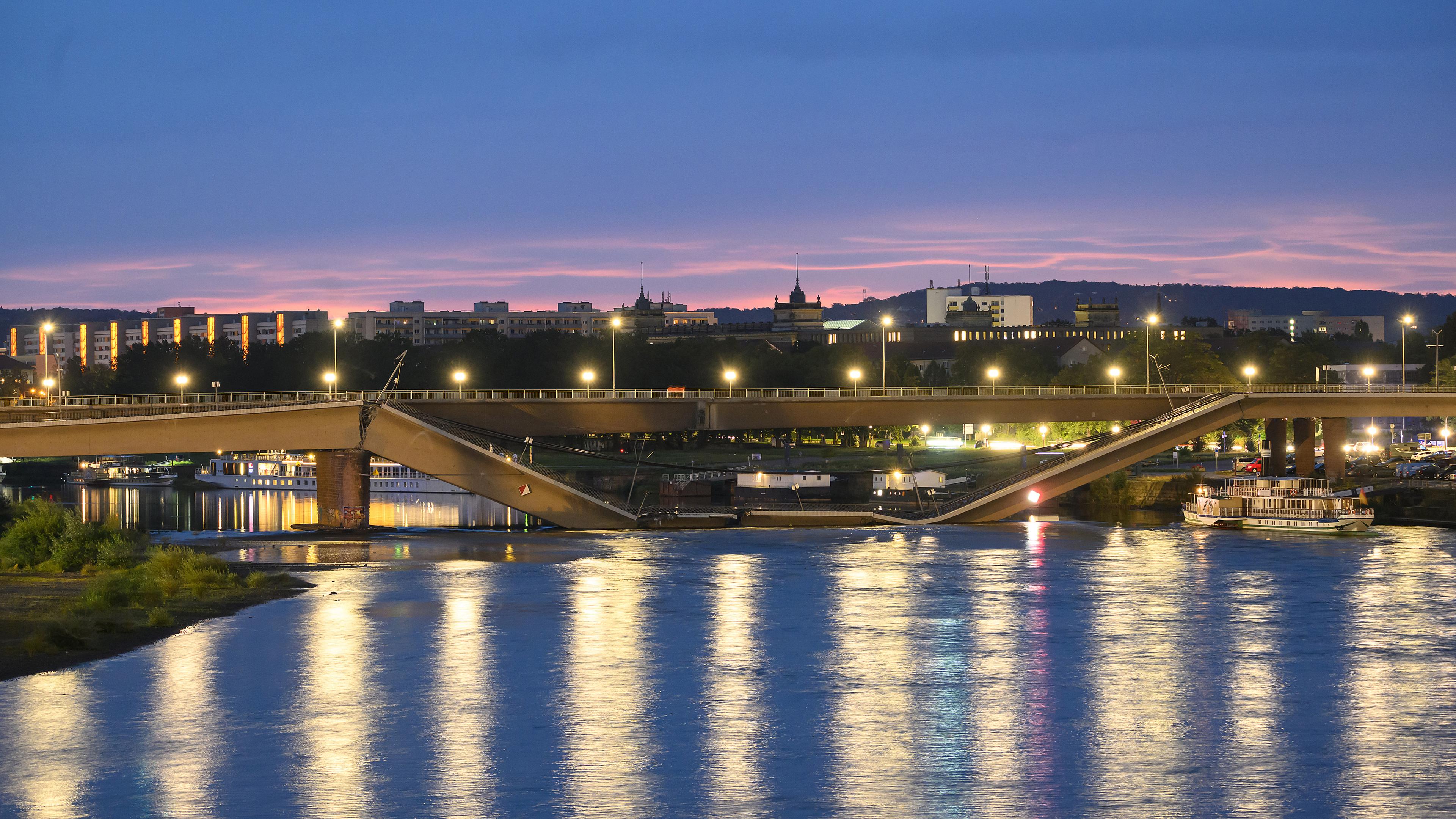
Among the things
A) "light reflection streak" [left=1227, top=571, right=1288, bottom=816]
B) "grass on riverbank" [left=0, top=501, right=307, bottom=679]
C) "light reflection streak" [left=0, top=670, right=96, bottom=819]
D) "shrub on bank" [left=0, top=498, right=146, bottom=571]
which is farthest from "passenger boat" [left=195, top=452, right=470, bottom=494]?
"light reflection streak" [left=0, top=670, right=96, bottom=819]

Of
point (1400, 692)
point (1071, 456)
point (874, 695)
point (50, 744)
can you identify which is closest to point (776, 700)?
point (874, 695)

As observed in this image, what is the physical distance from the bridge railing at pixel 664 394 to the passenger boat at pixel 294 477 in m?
33.5

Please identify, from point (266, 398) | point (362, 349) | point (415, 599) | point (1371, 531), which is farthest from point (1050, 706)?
point (362, 349)

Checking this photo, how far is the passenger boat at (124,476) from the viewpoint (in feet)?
542

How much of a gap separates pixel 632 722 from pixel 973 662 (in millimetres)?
13569

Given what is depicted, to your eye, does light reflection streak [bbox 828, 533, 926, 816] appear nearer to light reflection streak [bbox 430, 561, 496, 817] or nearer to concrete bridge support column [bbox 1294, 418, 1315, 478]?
light reflection streak [bbox 430, 561, 496, 817]

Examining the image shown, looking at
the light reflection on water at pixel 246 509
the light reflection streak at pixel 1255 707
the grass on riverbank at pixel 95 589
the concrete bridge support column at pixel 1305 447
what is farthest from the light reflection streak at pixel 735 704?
the concrete bridge support column at pixel 1305 447

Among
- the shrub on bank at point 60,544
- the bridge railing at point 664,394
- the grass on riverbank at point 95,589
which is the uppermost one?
the bridge railing at point 664,394

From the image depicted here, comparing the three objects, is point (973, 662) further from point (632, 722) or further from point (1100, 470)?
point (1100, 470)

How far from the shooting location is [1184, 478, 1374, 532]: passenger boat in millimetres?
91562

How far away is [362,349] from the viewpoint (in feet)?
647

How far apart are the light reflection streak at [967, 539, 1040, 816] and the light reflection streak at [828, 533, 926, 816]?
1595 mm

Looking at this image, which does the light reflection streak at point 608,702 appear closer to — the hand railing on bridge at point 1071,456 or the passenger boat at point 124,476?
the hand railing on bridge at point 1071,456

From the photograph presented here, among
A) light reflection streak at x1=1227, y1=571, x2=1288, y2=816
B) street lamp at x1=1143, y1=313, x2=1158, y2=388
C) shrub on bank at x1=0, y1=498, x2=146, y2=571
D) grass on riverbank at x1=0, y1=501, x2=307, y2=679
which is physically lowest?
light reflection streak at x1=1227, y1=571, x2=1288, y2=816
